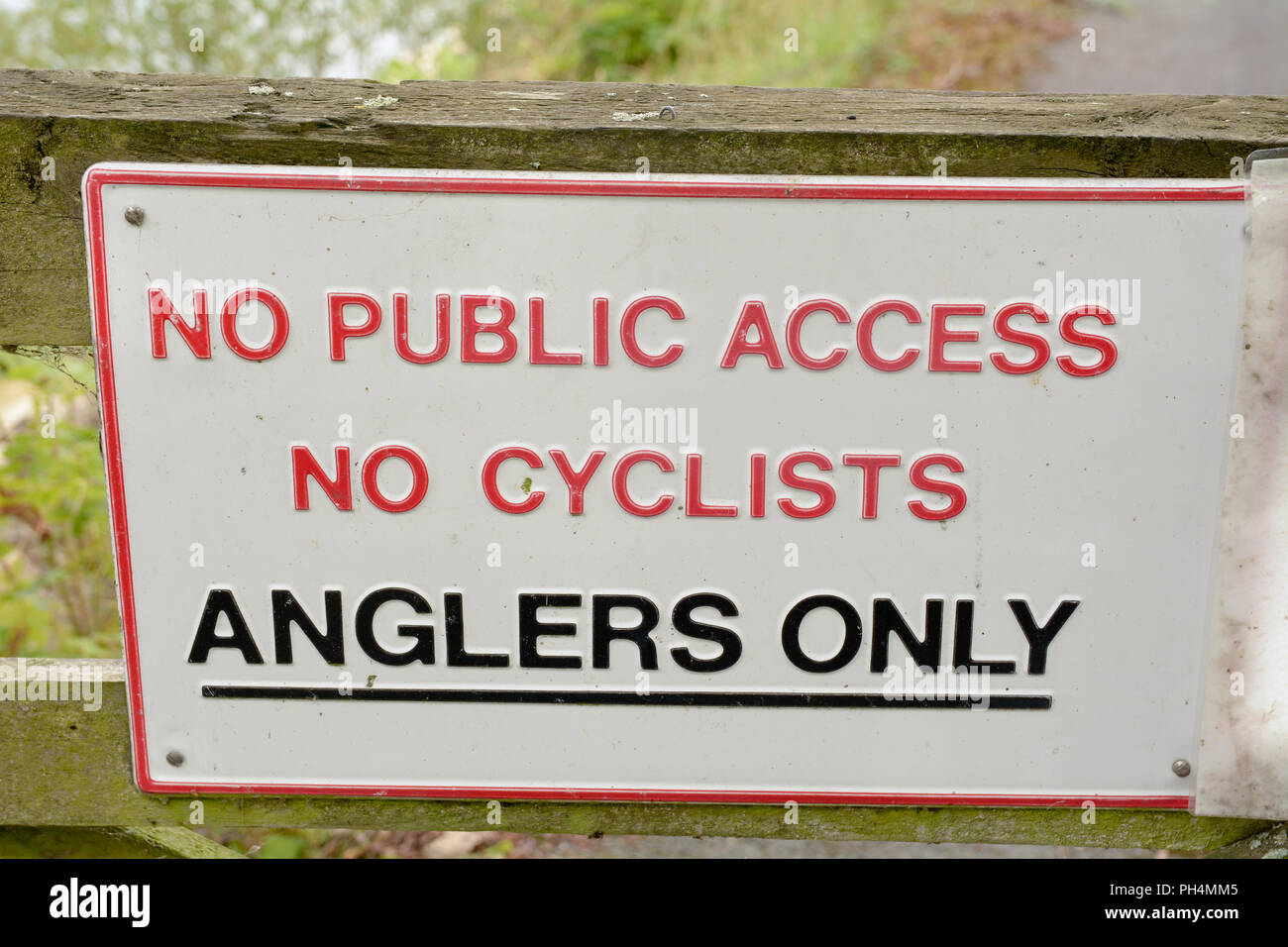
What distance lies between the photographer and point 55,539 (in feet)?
10.4

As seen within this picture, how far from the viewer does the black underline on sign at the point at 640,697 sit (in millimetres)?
1397

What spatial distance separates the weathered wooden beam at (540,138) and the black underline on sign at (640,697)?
575 millimetres

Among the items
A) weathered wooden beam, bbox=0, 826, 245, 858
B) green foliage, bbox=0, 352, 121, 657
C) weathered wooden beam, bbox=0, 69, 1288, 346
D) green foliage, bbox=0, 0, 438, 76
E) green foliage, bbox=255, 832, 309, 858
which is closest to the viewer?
weathered wooden beam, bbox=0, 69, 1288, 346

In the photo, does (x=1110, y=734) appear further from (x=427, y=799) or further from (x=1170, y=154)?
(x=427, y=799)

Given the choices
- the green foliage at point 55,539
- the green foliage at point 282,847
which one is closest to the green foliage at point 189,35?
the green foliage at point 55,539

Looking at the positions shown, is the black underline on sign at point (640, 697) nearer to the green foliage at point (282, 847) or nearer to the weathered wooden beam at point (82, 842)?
the weathered wooden beam at point (82, 842)

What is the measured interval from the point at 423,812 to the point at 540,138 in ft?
3.16

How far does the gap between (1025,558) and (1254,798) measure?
1.56 ft

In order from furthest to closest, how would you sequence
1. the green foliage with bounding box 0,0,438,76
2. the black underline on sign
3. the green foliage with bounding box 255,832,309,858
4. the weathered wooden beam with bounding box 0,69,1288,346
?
the green foliage with bounding box 0,0,438,76
the green foliage with bounding box 255,832,309,858
the black underline on sign
the weathered wooden beam with bounding box 0,69,1288,346

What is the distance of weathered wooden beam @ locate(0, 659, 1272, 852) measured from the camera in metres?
1.44

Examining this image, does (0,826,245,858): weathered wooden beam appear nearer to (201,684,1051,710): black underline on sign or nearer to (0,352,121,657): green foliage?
(201,684,1051,710): black underline on sign

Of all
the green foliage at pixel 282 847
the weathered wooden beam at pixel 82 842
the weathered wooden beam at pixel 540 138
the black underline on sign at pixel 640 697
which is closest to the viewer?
the weathered wooden beam at pixel 540 138

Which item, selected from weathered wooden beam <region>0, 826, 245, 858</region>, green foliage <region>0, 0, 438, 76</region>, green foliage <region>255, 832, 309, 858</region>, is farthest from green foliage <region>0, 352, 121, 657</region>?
green foliage <region>0, 0, 438, 76</region>

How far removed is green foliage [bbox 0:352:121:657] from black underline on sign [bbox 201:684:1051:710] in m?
1.32
